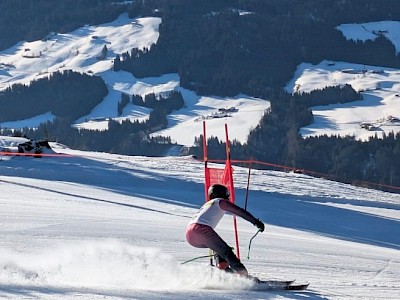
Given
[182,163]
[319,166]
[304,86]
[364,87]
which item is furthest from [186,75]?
[182,163]

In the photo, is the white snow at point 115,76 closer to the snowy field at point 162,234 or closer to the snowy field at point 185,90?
the snowy field at point 185,90

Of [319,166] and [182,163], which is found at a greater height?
[182,163]

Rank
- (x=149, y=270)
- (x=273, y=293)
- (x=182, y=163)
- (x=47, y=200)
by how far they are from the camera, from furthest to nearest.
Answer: (x=182, y=163) < (x=47, y=200) < (x=149, y=270) < (x=273, y=293)

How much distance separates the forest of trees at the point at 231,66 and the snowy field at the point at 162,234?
44.0 metres

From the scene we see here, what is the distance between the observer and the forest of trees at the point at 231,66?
78.9m

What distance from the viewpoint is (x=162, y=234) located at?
1530 centimetres

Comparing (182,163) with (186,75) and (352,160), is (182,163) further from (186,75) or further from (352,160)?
A: (186,75)

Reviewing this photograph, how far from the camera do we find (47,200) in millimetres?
19094

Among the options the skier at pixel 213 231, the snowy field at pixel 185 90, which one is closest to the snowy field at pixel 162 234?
the skier at pixel 213 231

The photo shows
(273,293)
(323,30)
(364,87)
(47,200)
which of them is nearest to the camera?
(273,293)

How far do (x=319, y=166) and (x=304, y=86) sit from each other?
3997 centimetres

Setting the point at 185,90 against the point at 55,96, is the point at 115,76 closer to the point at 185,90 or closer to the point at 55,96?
the point at 55,96

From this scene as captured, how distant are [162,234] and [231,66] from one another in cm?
11309

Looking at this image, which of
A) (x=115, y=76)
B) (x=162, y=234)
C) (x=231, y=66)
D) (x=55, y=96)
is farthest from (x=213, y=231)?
(x=231, y=66)
